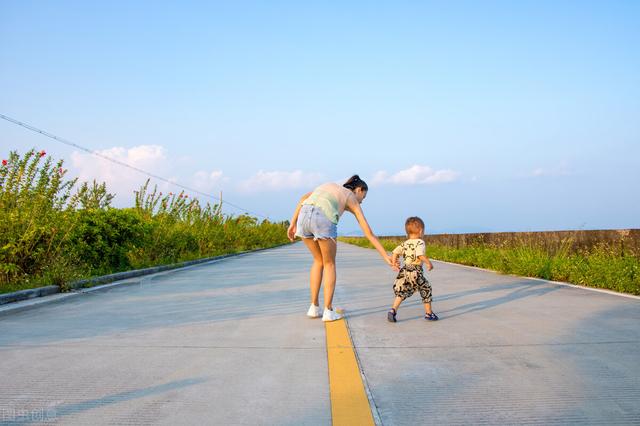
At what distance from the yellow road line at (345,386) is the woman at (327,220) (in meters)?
1.02

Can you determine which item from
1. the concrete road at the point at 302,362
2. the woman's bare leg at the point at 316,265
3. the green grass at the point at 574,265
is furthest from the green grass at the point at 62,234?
the green grass at the point at 574,265

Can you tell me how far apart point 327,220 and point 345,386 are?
2441 millimetres

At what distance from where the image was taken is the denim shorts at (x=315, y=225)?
5574 mm

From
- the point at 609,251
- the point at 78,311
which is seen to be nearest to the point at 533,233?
the point at 609,251

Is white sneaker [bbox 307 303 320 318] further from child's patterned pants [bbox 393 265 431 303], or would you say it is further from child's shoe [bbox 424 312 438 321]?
child's shoe [bbox 424 312 438 321]

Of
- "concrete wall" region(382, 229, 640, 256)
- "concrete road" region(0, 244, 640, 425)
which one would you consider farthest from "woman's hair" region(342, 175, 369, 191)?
"concrete wall" region(382, 229, 640, 256)

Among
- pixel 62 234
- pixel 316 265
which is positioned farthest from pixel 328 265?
pixel 62 234

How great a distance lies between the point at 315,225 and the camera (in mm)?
5594

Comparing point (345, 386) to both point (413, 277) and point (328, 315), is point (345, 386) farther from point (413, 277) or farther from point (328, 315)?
point (413, 277)

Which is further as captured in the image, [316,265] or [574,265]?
[574,265]

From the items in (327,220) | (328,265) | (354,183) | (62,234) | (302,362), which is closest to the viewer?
(302,362)

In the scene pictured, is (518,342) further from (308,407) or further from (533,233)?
(533,233)

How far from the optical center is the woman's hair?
587 cm

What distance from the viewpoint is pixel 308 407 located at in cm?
299
